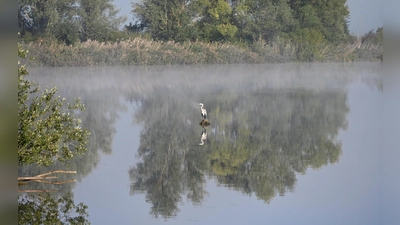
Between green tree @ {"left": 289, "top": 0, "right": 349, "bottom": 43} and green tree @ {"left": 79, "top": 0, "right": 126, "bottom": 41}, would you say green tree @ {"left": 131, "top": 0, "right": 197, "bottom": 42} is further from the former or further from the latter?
green tree @ {"left": 289, "top": 0, "right": 349, "bottom": 43}

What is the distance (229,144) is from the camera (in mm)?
8508

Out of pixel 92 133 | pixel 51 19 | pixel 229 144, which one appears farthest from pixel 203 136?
pixel 51 19

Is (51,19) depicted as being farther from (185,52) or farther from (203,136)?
(203,136)

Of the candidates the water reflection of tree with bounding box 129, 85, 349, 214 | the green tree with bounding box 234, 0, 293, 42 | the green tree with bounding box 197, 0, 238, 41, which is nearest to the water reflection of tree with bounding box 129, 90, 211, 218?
the water reflection of tree with bounding box 129, 85, 349, 214

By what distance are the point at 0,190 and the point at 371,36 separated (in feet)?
41.2

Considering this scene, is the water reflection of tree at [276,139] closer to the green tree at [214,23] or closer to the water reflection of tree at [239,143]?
the water reflection of tree at [239,143]

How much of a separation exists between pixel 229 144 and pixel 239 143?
0.16m

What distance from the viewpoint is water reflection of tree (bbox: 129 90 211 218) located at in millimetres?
6430

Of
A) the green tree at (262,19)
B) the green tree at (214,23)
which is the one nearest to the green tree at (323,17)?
the green tree at (262,19)

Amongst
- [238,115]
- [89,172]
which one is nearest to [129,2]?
[238,115]

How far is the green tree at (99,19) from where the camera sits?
12.1m

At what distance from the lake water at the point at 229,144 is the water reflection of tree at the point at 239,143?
0.02 metres

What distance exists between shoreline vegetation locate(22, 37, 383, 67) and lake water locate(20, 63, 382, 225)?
0.16 m

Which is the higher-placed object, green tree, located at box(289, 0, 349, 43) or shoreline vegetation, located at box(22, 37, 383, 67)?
green tree, located at box(289, 0, 349, 43)
